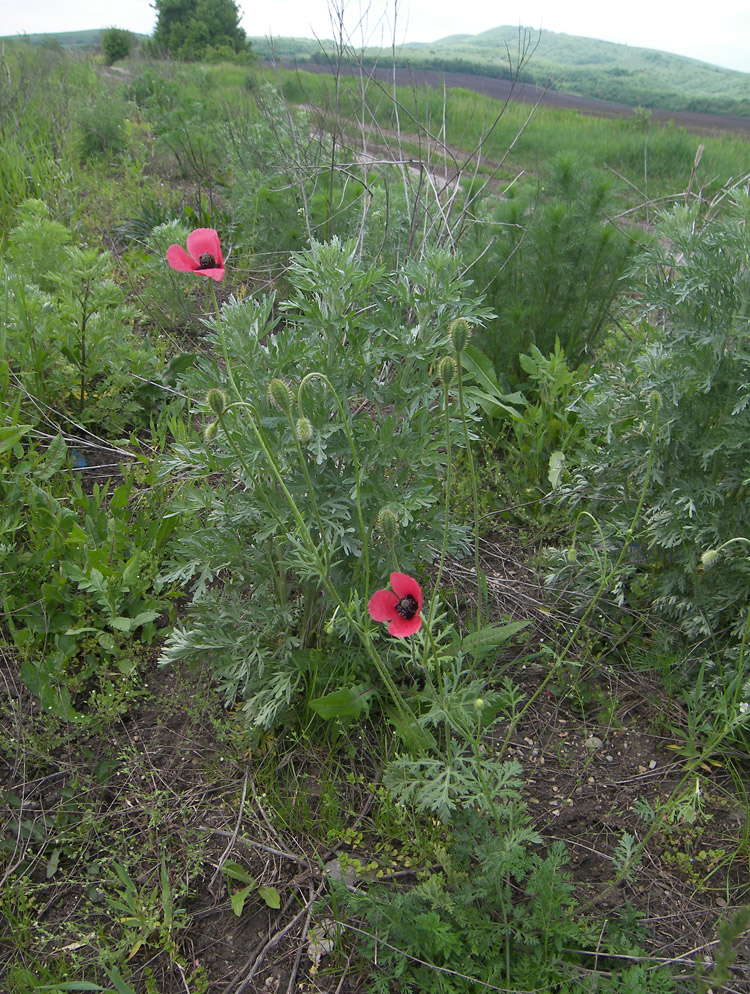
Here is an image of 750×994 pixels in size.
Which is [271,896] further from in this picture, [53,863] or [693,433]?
[693,433]

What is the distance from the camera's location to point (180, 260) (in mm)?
1658

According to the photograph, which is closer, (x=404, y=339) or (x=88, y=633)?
(x=404, y=339)

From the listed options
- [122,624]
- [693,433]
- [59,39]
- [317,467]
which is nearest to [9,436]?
[122,624]

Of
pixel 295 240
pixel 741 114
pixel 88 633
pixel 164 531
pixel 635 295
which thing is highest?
pixel 741 114

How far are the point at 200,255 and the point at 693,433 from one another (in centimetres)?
150

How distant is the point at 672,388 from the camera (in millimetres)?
1999

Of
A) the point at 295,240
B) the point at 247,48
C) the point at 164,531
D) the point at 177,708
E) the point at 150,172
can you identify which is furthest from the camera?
the point at 247,48

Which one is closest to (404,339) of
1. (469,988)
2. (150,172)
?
(469,988)

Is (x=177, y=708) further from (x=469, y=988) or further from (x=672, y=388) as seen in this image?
(x=672, y=388)

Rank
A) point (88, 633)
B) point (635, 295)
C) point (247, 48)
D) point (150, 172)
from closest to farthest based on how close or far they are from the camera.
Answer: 1. point (88, 633)
2. point (635, 295)
3. point (150, 172)
4. point (247, 48)

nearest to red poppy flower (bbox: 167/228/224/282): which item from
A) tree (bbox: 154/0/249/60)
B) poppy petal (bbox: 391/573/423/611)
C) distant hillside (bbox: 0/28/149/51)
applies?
poppy petal (bbox: 391/573/423/611)

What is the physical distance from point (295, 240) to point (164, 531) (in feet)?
7.25

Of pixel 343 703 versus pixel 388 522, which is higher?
pixel 388 522

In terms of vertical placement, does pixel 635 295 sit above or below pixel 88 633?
above
